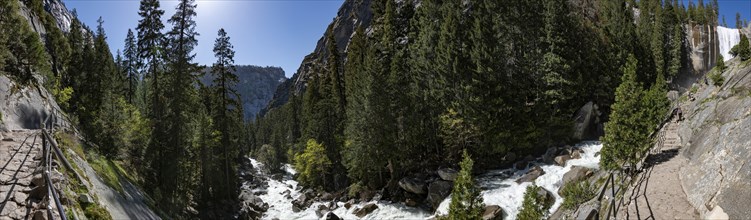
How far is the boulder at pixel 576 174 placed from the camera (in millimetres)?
22673

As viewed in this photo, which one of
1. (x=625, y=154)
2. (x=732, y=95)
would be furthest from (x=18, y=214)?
(x=732, y=95)

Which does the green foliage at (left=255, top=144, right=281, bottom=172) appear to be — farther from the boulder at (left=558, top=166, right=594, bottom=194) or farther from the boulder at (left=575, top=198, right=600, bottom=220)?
the boulder at (left=575, top=198, right=600, bottom=220)

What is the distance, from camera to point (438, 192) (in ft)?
95.5

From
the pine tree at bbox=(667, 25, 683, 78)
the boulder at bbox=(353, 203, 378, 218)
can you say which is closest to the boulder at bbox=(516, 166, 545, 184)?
the boulder at bbox=(353, 203, 378, 218)

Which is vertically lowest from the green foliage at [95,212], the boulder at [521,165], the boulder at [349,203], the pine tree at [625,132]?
the boulder at [349,203]

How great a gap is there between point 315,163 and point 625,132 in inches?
1311

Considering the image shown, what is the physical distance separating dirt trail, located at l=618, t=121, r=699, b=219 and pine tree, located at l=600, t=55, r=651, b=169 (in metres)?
0.79

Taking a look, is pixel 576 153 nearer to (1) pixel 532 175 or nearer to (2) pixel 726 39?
(1) pixel 532 175

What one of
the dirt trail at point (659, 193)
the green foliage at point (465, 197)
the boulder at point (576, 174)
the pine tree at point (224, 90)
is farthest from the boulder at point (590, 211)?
the pine tree at point (224, 90)

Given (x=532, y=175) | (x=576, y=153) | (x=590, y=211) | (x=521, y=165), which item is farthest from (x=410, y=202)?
(x=590, y=211)

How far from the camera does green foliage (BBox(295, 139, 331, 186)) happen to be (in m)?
43.9

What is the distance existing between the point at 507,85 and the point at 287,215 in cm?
2336

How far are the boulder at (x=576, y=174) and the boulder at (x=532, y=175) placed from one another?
87.1 inches

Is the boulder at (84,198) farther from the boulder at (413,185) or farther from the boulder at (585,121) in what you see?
the boulder at (585,121)
